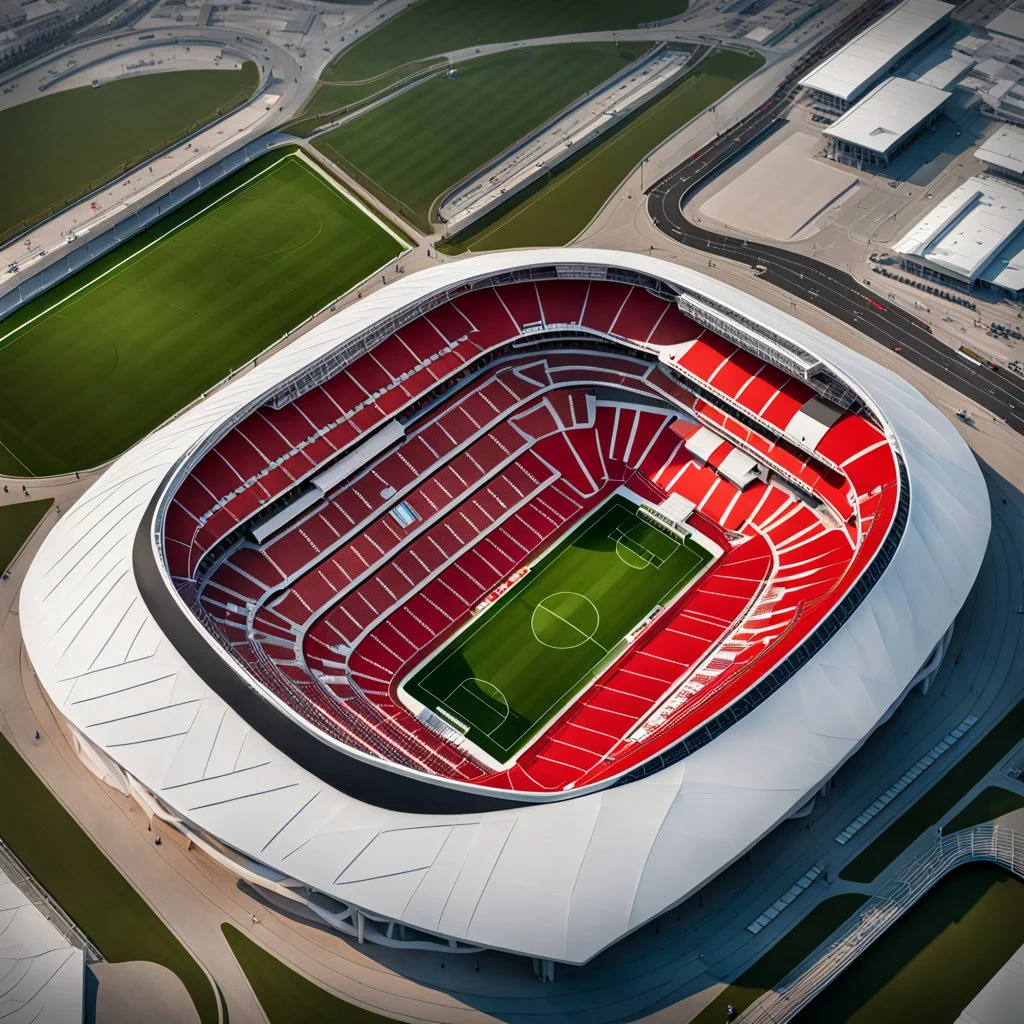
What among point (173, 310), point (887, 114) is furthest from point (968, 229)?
point (173, 310)

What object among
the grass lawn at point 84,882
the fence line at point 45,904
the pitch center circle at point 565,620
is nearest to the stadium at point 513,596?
the pitch center circle at point 565,620

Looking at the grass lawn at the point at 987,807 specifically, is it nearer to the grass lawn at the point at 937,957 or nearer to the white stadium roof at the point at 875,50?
the grass lawn at the point at 937,957

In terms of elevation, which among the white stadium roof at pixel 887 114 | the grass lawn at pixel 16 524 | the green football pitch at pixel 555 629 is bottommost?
the green football pitch at pixel 555 629

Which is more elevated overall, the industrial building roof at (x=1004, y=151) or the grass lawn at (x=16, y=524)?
the industrial building roof at (x=1004, y=151)

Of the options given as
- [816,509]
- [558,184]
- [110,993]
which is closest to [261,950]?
[110,993]

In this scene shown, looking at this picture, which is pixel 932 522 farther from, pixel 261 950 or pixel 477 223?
pixel 477 223

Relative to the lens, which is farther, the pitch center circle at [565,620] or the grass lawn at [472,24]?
the grass lawn at [472,24]
